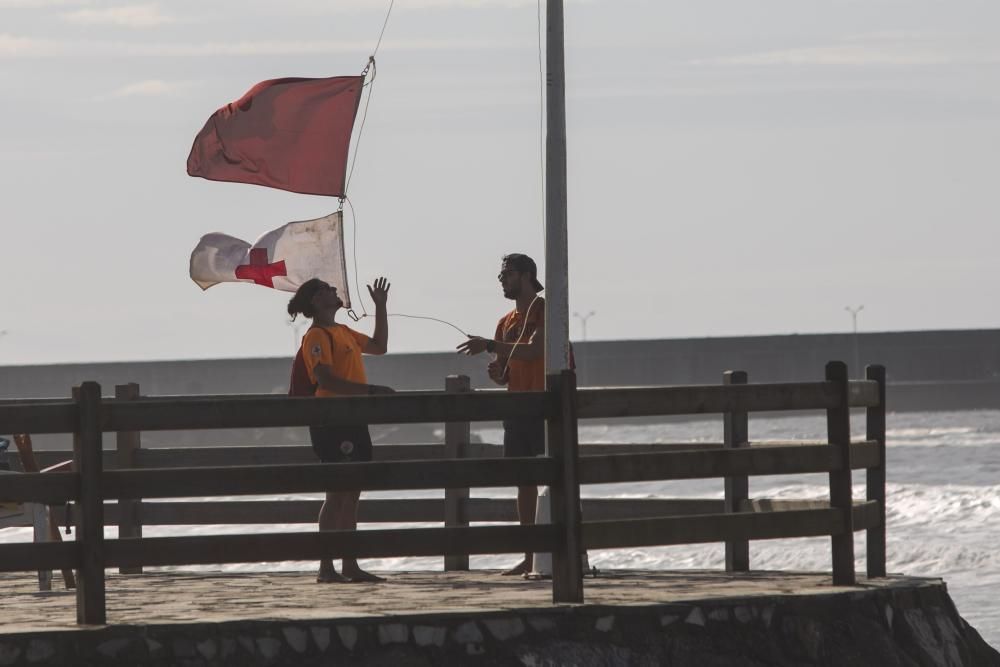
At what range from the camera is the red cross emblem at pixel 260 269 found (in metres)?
12.2

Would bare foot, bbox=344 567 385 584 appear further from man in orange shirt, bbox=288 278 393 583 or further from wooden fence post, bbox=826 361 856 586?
wooden fence post, bbox=826 361 856 586

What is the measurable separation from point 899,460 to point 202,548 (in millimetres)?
52572

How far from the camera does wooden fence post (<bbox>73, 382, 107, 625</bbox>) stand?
7.84 metres

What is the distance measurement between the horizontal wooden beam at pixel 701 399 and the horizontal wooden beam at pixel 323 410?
314 millimetres

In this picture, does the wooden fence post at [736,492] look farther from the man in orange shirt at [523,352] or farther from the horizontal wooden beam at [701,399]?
the horizontal wooden beam at [701,399]

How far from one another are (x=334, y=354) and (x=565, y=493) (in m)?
2.22

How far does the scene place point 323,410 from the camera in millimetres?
8133

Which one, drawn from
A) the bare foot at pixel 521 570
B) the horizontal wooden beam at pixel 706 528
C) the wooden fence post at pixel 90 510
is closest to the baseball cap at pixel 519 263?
the bare foot at pixel 521 570

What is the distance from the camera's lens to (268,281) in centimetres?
1227

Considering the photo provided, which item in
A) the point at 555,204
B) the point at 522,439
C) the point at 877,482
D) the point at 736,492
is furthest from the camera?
the point at 736,492

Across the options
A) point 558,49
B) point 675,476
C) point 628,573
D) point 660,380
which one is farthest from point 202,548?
point 660,380

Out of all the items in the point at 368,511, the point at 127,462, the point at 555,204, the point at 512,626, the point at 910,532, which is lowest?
the point at 910,532

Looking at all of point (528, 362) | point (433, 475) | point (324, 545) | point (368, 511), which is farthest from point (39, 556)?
point (368, 511)

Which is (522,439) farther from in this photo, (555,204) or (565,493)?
(565,493)
